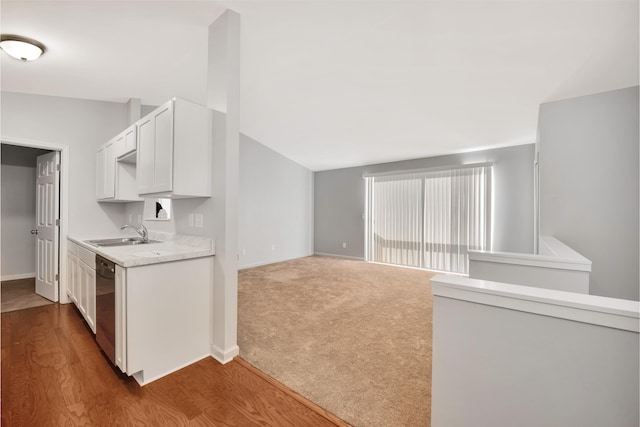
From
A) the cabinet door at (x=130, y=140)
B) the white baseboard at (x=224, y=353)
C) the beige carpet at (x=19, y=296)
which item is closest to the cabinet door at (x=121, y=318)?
the white baseboard at (x=224, y=353)

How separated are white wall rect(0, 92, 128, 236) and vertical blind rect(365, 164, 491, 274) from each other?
4.88 meters

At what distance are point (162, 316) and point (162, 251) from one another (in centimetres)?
50

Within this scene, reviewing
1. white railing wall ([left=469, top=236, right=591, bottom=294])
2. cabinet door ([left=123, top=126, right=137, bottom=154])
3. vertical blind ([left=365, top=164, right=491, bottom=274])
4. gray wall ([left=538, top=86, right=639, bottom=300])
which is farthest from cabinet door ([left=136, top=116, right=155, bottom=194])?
vertical blind ([left=365, top=164, right=491, bottom=274])

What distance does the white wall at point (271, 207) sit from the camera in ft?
17.8

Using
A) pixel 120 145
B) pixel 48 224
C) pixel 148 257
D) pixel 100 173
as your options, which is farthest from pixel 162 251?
pixel 48 224

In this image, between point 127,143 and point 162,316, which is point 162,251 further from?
point 127,143

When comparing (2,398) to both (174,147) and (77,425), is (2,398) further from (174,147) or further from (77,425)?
(174,147)

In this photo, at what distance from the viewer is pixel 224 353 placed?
6.93 feet

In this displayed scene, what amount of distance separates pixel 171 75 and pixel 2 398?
3093 mm

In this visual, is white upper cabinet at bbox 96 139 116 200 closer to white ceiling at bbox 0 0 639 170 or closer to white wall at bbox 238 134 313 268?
white ceiling at bbox 0 0 639 170

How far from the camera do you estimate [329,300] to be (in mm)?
3619

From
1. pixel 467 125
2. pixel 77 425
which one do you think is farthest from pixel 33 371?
pixel 467 125

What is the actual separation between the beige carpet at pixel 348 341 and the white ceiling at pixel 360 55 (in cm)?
262

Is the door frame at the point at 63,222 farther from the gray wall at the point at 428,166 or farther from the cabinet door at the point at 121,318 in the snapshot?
the gray wall at the point at 428,166
